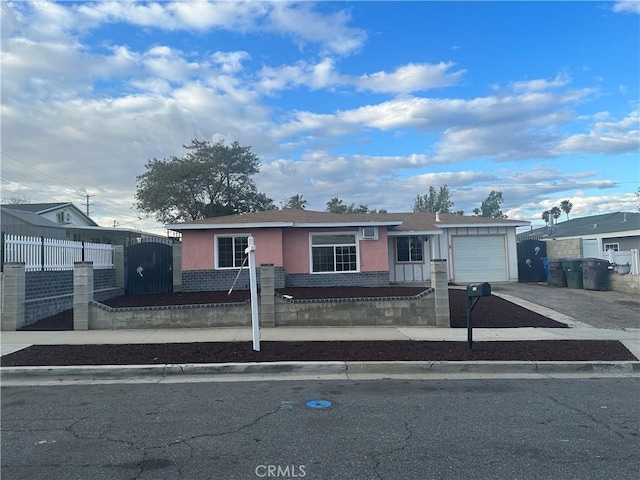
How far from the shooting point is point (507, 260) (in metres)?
21.2

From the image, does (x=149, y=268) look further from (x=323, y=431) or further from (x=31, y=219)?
(x=31, y=219)

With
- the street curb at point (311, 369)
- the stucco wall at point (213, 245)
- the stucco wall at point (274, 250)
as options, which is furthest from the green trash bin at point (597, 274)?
the stucco wall at point (213, 245)

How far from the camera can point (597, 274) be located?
58.2ft

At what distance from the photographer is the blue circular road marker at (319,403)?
5713 millimetres

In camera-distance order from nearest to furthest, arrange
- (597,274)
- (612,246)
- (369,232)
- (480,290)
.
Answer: (480,290), (597,274), (369,232), (612,246)

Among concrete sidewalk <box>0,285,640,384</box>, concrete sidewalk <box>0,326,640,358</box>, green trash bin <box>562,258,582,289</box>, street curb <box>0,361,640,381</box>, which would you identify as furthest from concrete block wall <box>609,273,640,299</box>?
street curb <box>0,361,640,381</box>

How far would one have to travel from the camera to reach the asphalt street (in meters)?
3.96

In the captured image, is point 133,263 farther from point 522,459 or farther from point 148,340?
point 522,459

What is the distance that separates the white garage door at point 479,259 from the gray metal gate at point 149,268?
1235cm

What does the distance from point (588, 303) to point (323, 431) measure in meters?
13.2

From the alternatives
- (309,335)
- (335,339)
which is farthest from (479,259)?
(335,339)

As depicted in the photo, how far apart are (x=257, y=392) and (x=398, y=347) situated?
3338 millimetres

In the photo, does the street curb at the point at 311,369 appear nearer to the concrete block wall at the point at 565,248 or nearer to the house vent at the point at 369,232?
the house vent at the point at 369,232

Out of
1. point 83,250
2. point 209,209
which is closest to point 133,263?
point 83,250
